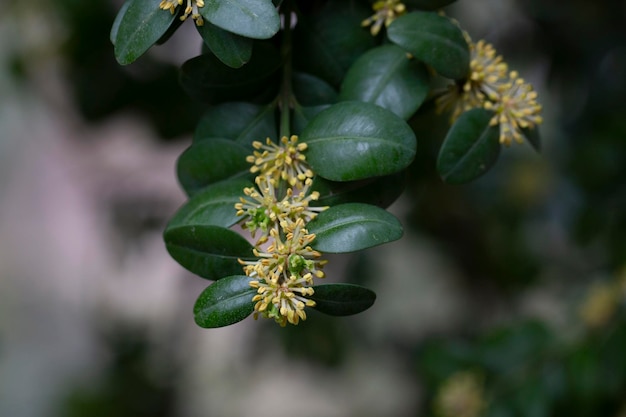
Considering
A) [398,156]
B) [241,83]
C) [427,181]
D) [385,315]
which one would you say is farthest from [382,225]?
[385,315]

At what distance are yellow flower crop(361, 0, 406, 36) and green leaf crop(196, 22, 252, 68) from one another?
0.57 ft

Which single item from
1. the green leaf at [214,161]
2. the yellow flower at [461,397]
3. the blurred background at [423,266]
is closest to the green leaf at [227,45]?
the green leaf at [214,161]

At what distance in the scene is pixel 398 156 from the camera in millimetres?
579

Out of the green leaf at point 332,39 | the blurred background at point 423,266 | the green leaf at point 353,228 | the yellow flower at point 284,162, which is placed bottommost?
the green leaf at point 353,228

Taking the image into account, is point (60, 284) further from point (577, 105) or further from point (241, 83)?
point (241, 83)

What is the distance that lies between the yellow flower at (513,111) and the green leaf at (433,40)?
6cm

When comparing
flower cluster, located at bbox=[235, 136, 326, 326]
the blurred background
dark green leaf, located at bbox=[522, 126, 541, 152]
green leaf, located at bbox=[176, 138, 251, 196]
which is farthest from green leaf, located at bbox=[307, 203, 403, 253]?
the blurred background

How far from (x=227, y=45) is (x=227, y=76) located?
97 mm

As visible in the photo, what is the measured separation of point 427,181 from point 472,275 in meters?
0.41

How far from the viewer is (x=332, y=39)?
691mm

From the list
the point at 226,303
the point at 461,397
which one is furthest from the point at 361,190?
the point at 461,397

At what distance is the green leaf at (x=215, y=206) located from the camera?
615 mm

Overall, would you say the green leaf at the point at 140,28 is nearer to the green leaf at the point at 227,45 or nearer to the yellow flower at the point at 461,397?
the green leaf at the point at 227,45

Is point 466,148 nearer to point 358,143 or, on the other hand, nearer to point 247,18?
point 358,143
